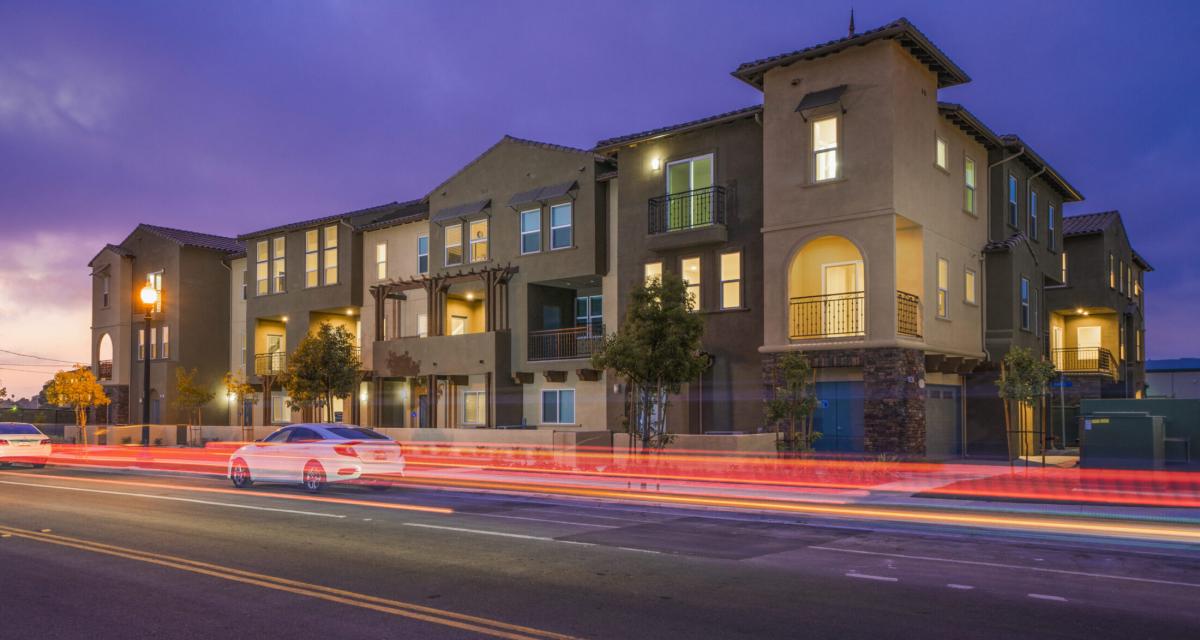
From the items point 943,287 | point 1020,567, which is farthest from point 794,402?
point 1020,567

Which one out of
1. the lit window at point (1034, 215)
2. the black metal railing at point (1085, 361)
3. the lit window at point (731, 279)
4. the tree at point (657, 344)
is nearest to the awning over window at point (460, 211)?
the lit window at point (731, 279)

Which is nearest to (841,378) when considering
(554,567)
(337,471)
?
(337,471)

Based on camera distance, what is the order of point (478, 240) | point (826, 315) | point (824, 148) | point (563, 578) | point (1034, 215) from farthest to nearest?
point (478, 240), point (1034, 215), point (826, 315), point (824, 148), point (563, 578)

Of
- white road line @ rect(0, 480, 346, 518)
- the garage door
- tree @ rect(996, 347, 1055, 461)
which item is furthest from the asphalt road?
the garage door

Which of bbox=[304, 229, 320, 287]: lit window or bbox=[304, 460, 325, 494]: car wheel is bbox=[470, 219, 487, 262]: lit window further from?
bbox=[304, 460, 325, 494]: car wheel

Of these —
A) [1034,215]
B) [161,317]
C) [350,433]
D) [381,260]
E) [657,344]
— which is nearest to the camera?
[350,433]

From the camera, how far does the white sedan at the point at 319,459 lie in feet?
67.2

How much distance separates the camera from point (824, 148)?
2458 cm

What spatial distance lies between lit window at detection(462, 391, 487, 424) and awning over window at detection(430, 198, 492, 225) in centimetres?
656

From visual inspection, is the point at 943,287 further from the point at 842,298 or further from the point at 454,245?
the point at 454,245

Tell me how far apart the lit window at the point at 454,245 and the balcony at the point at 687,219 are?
9.11m

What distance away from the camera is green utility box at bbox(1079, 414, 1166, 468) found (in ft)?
66.1

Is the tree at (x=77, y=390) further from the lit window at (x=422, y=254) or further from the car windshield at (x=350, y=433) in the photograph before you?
the car windshield at (x=350, y=433)

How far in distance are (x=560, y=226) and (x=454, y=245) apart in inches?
205
